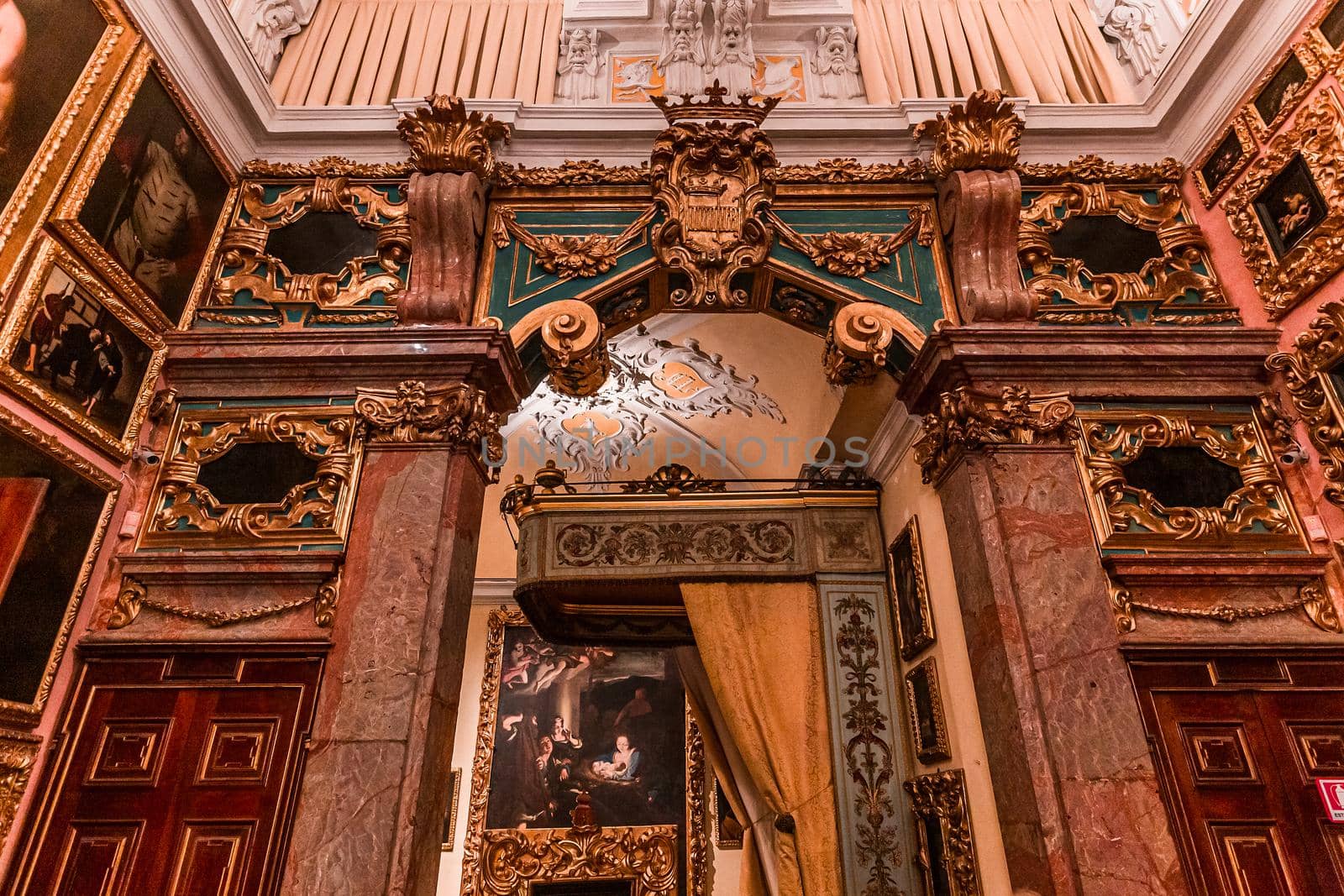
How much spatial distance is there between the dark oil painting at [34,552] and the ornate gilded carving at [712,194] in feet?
10.2

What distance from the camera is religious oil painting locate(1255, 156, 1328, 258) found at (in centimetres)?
407

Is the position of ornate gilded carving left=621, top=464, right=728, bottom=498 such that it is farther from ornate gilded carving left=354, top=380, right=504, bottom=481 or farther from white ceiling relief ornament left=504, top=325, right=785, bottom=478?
ornate gilded carving left=354, top=380, right=504, bottom=481

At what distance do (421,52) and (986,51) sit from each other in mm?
3849

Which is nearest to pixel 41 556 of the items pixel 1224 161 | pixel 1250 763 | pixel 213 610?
pixel 213 610

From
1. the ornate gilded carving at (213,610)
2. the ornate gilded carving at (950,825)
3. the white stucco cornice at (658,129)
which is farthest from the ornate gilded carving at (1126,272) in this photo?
the ornate gilded carving at (213,610)

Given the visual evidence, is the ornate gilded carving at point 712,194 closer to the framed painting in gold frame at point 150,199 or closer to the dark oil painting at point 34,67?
the framed painting in gold frame at point 150,199

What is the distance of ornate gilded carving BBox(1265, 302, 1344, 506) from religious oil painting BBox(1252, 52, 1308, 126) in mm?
1133

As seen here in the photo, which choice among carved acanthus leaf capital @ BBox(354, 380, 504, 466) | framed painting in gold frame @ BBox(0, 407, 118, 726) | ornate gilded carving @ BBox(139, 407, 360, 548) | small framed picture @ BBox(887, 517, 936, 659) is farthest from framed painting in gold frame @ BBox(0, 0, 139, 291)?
small framed picture @ BBox(887, 517, 936, 659)

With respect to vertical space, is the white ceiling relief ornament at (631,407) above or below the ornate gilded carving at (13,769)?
above

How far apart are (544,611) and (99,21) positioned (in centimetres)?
442

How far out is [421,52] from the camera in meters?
5.65

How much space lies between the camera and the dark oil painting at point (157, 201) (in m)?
3.93

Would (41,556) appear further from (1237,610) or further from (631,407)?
(631,407)

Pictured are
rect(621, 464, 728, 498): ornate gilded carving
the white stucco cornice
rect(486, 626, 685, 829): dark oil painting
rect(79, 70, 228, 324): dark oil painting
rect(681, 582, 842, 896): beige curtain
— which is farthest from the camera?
rect(486, 626, 685, 829): dark oil painting
